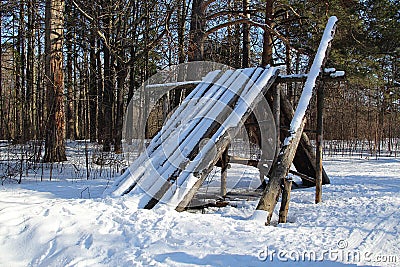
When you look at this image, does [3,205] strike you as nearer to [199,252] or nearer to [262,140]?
[199,252]

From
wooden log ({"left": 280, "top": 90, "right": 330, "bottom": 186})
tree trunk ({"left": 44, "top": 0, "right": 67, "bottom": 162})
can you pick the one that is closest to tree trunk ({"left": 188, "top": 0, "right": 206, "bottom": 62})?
tree trunk ({"left": 44, "top": 0, "right": 67, "bottom": 162})

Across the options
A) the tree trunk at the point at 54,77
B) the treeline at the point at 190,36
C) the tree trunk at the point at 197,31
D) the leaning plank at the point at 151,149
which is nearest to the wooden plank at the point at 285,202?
the leaning plank at the point at 151,149

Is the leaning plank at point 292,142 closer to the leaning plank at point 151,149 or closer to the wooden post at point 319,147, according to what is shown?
the wooden post at point 319,147

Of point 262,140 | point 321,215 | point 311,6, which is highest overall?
point 311,6

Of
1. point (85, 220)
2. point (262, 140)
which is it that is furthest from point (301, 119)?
point (85, 220)

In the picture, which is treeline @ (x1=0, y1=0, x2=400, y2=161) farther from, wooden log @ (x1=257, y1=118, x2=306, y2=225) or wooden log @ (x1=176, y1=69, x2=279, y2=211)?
wooden log @ (x1=257, y1=118, x2=306, y2=225)

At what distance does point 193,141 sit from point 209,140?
0.25 meters

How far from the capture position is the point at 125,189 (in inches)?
179

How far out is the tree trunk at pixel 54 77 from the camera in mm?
9016

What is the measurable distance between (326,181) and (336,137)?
57.0ft

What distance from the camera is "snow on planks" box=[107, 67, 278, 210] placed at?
14.4 feet

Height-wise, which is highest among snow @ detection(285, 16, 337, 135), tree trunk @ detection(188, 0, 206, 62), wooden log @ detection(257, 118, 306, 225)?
tree trunk @ detection(188, 0, 206, 62)

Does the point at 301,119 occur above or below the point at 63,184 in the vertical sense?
above

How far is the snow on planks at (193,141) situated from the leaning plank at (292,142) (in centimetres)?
71
